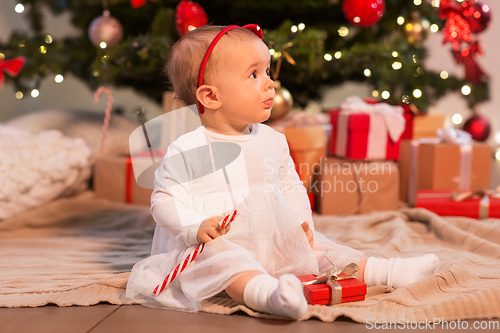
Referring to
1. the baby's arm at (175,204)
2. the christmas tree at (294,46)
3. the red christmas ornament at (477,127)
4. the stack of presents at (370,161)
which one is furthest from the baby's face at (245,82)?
the red christmas ornament at (477,127)

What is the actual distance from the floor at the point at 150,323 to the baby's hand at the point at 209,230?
0.43 feet

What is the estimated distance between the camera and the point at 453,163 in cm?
166

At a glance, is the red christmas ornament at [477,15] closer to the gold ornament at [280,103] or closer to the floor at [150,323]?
the gold ornament at [280,103]

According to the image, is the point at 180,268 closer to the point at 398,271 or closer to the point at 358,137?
the point at 398,271

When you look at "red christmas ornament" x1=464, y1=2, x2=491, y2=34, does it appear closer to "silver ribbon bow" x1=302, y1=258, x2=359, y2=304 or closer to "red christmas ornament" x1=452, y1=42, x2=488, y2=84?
"red christmas ornament" x1=452, y1=42, x2=488, y2=84

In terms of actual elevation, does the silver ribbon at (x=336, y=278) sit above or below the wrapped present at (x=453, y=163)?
below

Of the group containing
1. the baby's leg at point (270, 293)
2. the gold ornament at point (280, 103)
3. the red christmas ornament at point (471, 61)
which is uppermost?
the red christmas ornament at point (471, 61)

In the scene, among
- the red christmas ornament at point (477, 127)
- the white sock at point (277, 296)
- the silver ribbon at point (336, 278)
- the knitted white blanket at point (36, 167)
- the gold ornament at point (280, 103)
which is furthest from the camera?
the red christmas ornament at point (477, 127)

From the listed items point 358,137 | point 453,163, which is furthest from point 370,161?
point 453,163

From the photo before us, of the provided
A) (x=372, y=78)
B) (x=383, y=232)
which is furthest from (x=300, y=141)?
(x=372, y=78)

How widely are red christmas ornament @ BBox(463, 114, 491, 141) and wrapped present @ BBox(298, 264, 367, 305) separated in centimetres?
152

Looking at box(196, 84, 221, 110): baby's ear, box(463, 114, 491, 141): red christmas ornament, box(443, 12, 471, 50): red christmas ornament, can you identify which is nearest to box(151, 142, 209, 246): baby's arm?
box(196, 84, 221, 110): baby's ear

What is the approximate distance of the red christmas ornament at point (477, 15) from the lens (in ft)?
5.86

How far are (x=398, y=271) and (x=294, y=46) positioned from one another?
3.12ft
